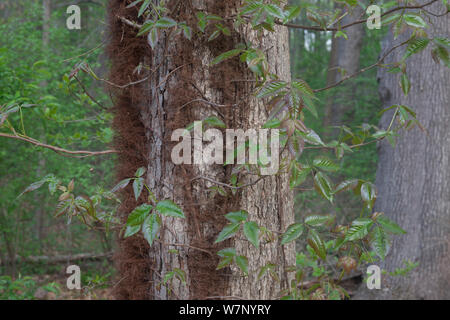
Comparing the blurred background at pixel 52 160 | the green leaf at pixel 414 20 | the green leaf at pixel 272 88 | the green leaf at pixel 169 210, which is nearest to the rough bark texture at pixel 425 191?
the blurred background at pixel 52 160

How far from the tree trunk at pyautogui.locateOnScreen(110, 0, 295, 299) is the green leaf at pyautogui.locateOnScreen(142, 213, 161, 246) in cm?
37

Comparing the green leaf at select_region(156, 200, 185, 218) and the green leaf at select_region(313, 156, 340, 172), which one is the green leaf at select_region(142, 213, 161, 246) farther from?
the green leaf at select_region(313, 156, 340, 172)

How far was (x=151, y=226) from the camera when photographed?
1.15 metres

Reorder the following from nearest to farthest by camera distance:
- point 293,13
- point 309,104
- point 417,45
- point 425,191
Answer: point 309,104
point 293,13
point 417,45
point 425,191

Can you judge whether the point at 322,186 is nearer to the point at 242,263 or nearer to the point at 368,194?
the point at 368,194

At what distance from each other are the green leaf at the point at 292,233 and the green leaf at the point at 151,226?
0.43 meters

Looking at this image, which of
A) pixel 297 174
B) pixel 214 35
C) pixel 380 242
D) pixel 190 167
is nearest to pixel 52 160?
pixel 190 167

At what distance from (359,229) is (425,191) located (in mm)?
3465

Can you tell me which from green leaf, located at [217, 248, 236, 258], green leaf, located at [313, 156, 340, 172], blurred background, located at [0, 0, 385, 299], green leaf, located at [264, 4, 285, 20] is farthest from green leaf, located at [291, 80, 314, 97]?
blurred background, located at [0, 0, 385, 299]

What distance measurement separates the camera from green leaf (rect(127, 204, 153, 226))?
1.18 meters

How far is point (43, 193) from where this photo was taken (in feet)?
17.6

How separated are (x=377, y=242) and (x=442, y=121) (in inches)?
144

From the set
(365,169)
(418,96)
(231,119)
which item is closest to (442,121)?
(418,96)
